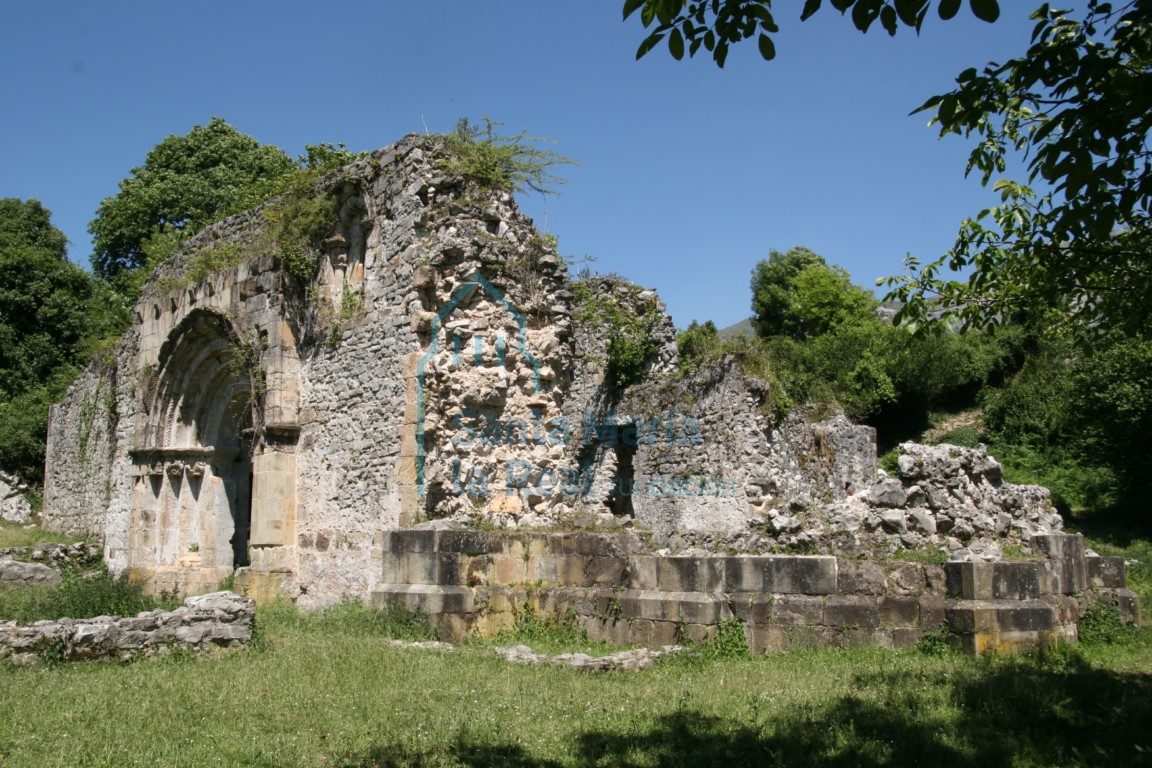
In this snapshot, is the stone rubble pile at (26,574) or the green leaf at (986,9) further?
the stone rubble pile at (26,574)

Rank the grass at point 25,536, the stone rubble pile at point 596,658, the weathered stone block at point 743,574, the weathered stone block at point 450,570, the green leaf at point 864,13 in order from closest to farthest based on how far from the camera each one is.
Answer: the green leaf at point 864,13
the stone rubble pile at point 596,658
the weathered stone block at point 743,574
the weathered stone block at point 450,570
the grass at point 25,536

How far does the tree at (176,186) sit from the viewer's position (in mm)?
27812

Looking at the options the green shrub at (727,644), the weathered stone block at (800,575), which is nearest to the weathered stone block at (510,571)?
the green shrub at (727,644)

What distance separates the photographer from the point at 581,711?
5914mm

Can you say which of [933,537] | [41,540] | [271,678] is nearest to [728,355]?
[933,537]

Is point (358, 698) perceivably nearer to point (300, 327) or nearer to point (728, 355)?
point (300, 327)

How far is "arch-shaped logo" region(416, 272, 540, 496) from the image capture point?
10.2 meters

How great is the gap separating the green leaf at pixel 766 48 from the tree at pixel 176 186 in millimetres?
25049

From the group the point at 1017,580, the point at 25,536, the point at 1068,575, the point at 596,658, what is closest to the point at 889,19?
the point at 596,658

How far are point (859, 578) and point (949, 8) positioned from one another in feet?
17.6

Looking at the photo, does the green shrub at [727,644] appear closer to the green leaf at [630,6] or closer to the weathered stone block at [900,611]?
the weathered stone block at [900,611]

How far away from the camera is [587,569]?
29.2ft

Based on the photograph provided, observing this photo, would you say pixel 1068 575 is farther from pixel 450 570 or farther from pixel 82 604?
pixel 82 604

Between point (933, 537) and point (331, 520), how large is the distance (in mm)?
6770
